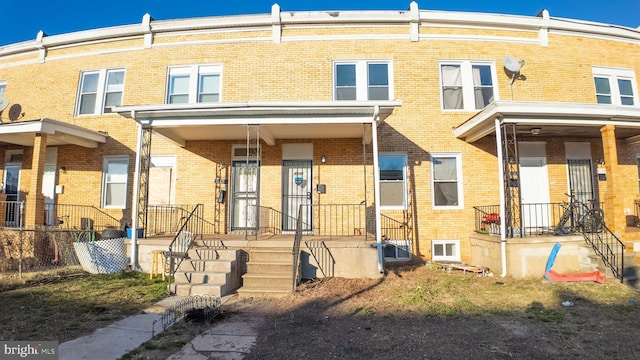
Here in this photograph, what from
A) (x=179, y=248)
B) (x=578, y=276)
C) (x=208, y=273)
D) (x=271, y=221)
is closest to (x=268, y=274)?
(x=208, y=273)

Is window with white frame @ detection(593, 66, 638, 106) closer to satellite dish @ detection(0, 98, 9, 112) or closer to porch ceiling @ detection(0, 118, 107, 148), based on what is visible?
porch ceiling @ detection(0, 118, 107, 148)

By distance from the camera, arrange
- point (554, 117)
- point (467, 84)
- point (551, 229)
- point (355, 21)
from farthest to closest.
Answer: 1. point (355, 21)
2. point (467, 84)
3. point (551, 229)
4. point (554, 117)

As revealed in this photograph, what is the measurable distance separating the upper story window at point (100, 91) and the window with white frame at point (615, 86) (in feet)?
53.4

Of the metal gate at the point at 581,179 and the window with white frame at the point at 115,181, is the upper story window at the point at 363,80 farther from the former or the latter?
the window with white frame at the point at 115,181

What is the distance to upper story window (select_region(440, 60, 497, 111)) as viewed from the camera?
11.1m

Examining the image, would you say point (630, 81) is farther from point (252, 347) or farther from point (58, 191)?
point (58, 191)

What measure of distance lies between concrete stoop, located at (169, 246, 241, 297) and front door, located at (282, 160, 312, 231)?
2.90 meters

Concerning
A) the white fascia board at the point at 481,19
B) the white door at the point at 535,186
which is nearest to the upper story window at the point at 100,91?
the white fascia board at the point at 481,19

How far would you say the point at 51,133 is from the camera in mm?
9930

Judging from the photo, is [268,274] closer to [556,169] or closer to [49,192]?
[49,192]

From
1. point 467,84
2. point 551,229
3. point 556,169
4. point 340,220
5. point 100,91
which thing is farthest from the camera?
point 100,91

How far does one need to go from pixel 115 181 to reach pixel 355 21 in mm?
9492

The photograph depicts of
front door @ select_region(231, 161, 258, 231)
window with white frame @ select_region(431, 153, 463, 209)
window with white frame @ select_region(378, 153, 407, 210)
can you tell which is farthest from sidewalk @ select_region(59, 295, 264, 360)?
window with white frame @ select_region(431, 153, 463, 209)

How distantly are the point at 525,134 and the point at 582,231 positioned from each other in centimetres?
333
